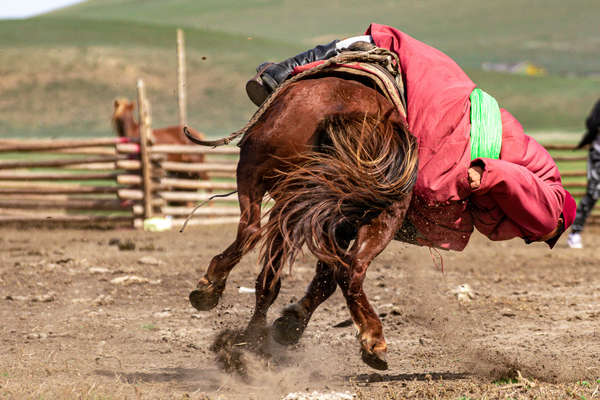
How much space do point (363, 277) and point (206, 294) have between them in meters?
0.71

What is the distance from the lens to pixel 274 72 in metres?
3.72

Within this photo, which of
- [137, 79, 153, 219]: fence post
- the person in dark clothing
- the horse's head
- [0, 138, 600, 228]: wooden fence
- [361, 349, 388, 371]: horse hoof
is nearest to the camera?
[361, 349, 388, 371]: horse hoof

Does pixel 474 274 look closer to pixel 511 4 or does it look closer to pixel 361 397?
pixel 361 397

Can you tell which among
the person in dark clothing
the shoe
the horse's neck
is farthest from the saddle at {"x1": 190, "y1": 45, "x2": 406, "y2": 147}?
the horse's neck

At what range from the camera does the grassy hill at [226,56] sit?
1745 inches

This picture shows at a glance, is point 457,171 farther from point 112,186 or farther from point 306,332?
point 112,186

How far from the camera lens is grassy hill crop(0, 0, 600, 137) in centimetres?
4431

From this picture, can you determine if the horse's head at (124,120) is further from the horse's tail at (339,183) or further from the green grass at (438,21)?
the green grass at (438,21)

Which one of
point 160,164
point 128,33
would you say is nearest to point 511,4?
point 128,33

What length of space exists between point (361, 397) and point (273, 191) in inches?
39.7

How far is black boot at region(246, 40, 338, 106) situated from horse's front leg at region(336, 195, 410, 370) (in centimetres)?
83

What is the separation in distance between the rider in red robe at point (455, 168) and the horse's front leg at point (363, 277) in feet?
0.69

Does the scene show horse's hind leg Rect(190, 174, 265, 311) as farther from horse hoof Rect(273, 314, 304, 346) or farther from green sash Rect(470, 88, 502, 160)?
green sash Rect(470, 88, 502, 160)

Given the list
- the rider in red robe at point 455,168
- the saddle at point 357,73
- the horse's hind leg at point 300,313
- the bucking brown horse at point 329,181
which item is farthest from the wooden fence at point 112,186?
the bucking brown horse at point 329,181
